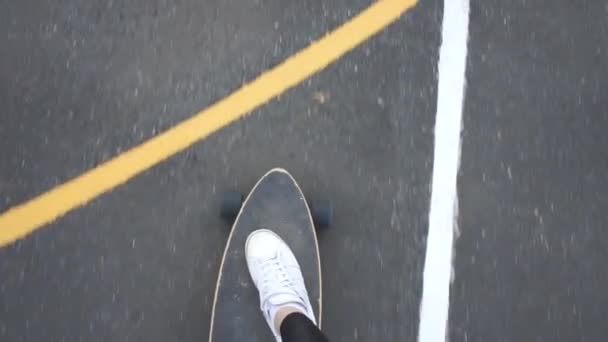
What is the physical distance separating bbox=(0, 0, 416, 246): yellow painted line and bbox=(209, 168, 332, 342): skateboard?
339 mm

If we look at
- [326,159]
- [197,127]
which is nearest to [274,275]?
[326,159]

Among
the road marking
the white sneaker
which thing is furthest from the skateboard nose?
the road marking

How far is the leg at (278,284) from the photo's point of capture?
210 centimetres

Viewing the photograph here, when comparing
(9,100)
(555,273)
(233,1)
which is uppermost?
(233,1)

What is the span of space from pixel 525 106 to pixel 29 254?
2262mm

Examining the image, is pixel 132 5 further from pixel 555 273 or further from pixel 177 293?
pixel 555 273

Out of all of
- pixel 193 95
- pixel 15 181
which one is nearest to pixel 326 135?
pixel 193 95

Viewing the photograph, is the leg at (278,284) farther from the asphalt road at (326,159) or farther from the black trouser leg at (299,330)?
the asphalt road at (326,159)

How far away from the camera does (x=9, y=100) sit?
8.22 feet

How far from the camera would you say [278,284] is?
228 centimetres

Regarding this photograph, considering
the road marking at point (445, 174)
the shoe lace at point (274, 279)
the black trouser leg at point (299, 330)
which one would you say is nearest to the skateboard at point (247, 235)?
the shoe lace at point (274, 279)

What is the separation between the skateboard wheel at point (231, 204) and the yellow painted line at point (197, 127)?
0.97ft

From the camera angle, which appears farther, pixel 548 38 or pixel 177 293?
pixel 548 38

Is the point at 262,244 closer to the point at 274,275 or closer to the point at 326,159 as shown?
the point at 274,275
